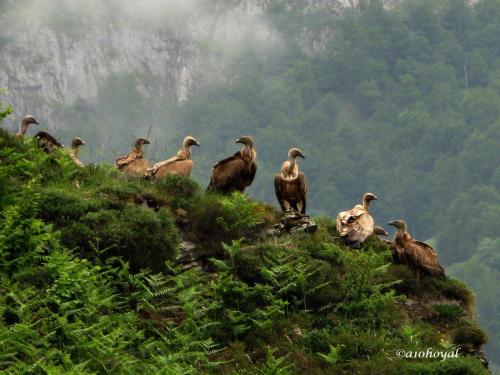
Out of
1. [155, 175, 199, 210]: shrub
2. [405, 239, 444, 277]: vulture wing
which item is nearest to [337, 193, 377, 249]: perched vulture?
[405, 239, 444, 277]: vulture wing

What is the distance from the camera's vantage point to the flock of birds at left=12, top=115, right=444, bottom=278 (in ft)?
70.6

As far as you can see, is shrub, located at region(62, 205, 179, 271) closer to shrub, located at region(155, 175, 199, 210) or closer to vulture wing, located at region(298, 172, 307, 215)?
shrub, located at region(155, 175, 199, 210)

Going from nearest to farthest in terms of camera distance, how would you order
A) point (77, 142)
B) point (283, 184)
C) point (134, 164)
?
point (134, 164), point (283, 184), point (77, 142)

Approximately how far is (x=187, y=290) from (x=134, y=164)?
612 cm

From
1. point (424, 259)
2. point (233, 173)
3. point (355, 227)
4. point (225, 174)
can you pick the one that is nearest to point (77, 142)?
point (225, 174)

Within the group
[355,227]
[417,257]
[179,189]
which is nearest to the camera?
[417,257]

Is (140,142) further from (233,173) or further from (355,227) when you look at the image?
(355,227)

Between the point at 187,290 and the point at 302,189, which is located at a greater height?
the point at 302,189

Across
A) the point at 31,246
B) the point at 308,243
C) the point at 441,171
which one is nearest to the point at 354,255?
the point at 308,243

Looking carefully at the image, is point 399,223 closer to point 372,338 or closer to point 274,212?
point 274,212

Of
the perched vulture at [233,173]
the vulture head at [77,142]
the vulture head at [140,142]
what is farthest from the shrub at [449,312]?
the vulture head at [77,142]

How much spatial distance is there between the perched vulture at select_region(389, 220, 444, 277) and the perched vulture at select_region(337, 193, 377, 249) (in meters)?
0.64

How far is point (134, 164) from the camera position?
23781mm

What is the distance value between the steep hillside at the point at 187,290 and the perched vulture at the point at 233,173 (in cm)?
138
